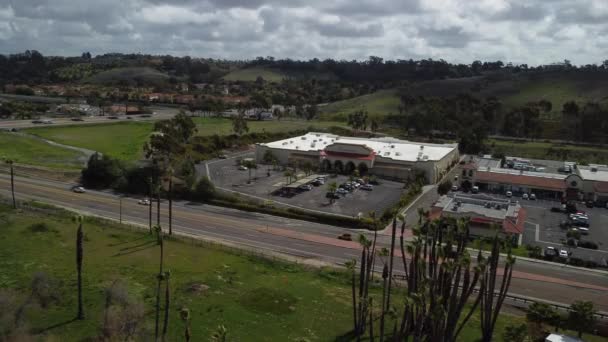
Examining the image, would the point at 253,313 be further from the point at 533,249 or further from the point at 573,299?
the point at 533,249

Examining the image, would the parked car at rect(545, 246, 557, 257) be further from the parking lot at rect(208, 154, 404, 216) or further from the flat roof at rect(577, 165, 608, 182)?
the flat roof at rect(577, 165, 608, 182)

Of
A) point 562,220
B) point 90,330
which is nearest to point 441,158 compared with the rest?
point 562,220

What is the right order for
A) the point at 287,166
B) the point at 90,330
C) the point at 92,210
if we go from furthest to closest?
1. the point at 287,166
2. the point at 92,210
3. the point at 90,330

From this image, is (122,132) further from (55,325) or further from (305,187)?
(55,325)

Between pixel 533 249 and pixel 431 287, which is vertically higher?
pixel 431 287

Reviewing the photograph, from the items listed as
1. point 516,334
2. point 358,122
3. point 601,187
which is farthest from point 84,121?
point 516,334

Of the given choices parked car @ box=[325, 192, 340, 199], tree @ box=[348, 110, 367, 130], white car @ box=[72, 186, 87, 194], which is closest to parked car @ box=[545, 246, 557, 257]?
parked car @ box=[325, 192, 340, 199]
